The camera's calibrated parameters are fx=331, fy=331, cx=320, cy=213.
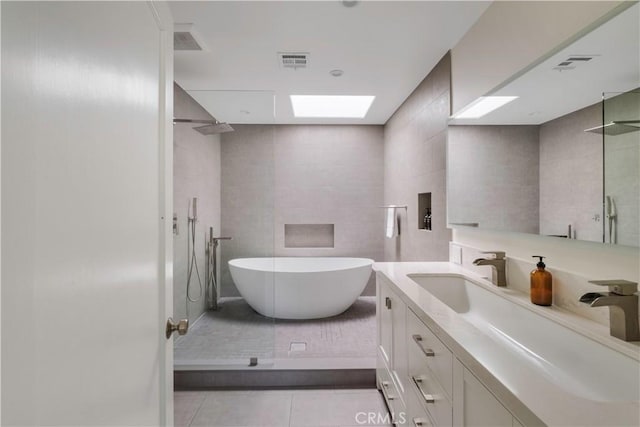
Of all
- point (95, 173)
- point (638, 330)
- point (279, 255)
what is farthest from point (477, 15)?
point (279, 255)

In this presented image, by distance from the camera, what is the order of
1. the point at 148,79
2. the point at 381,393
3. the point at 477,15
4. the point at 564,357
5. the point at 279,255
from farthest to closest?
the point at 279,255 < the point at 381,393 < the point at 477,15 < the point at 564,357 < the point at 148,79

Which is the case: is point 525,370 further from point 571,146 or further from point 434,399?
point 571,146

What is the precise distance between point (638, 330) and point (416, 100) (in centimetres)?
252

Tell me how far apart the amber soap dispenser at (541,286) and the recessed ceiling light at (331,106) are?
2476 millimetres

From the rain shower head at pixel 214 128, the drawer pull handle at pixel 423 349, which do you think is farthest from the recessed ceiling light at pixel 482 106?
the rain shower head at pixel 214 128

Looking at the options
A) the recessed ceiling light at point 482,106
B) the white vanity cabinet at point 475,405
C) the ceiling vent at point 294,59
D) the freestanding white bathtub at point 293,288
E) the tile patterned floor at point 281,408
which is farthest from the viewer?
the freestanding white bathtub at point 293,288

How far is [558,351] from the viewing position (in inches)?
44.3

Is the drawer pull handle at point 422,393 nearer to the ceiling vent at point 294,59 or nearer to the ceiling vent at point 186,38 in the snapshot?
the ceiling vent at point 294,59

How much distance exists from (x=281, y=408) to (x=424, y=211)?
1.94m

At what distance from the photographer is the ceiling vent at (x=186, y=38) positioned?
2037 millimetres

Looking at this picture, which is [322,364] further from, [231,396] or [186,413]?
[186,413]

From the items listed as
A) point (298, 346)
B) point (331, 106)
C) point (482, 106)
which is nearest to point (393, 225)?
point (331, 106)

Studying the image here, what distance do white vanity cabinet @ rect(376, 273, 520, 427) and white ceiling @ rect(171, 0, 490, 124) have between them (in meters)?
1.56

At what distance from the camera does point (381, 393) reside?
2.32 m
